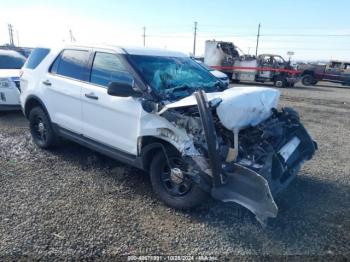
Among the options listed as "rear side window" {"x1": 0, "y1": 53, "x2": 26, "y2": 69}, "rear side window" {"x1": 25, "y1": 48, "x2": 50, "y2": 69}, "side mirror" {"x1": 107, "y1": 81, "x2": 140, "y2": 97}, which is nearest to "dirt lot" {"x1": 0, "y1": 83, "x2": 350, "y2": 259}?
"side mirror" {"x1": 107, "y1": 81, "x2": 140, "y2": 97}

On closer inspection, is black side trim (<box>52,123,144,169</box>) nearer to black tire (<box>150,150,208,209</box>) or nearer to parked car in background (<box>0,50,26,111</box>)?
black tire (<box>150,150,208,209</box>)

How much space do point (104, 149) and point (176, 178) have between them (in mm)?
1226

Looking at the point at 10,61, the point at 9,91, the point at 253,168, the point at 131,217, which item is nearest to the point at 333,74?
the point at 10,61

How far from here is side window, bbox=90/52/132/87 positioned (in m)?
3.93

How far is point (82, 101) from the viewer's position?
171 inches

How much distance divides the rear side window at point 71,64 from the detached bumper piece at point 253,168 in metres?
2.08

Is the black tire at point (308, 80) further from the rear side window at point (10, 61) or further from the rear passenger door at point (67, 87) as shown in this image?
the rear passenger door at point (67, 87)

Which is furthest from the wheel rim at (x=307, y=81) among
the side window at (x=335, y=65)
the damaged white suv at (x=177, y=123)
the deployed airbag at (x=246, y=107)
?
the deployed airbag at (x=246, y=107)

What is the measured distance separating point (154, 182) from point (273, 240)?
1457 millimetres

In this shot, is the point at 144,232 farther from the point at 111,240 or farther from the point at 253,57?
the point at 253,57

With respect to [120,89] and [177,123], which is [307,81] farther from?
[120,89]

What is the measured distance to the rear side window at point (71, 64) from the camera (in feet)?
14.5

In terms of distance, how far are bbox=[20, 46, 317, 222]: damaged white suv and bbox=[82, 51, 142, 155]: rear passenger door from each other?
13 mm

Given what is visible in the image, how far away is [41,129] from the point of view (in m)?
5.35
